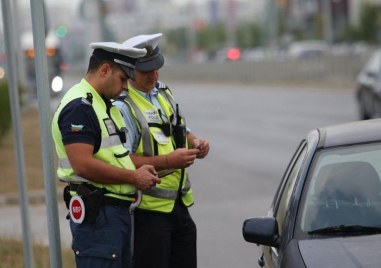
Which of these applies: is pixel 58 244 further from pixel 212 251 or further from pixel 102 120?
pixel 212 251

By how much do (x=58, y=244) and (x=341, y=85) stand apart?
3852 cm

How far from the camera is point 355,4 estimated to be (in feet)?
335

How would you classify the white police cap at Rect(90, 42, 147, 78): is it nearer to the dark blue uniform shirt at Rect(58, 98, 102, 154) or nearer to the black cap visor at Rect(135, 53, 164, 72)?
the dark blue uniform shirt at Rect(58, 98, 102, 154)

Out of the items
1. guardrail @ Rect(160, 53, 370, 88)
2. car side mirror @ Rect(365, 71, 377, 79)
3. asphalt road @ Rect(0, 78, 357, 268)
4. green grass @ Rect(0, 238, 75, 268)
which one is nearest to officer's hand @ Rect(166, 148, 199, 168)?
green grass @ Rect(0, 238, 75, 268)

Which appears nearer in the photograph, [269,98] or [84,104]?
[84,104]

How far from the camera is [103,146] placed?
5.22m

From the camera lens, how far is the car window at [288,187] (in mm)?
5661

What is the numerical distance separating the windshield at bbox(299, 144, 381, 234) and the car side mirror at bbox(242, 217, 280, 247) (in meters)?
0.14

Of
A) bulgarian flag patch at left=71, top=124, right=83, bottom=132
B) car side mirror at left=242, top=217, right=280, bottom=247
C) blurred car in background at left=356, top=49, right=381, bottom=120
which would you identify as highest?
bulgarian flag patch at left=71, top=124, right=83, bottom=132

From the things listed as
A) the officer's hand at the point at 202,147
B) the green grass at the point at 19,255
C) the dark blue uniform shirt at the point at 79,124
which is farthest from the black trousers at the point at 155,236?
the green grass at the point at 19,255

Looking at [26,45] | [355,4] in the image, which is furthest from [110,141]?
[355,4]

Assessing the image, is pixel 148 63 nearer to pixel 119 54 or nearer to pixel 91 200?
pixel 119 54

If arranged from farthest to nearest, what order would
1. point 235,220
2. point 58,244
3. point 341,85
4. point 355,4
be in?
→ point 355,4 < point 341,85 < point 235,220 < point 58,244

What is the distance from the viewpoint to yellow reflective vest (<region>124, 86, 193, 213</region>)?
18.8 feet
